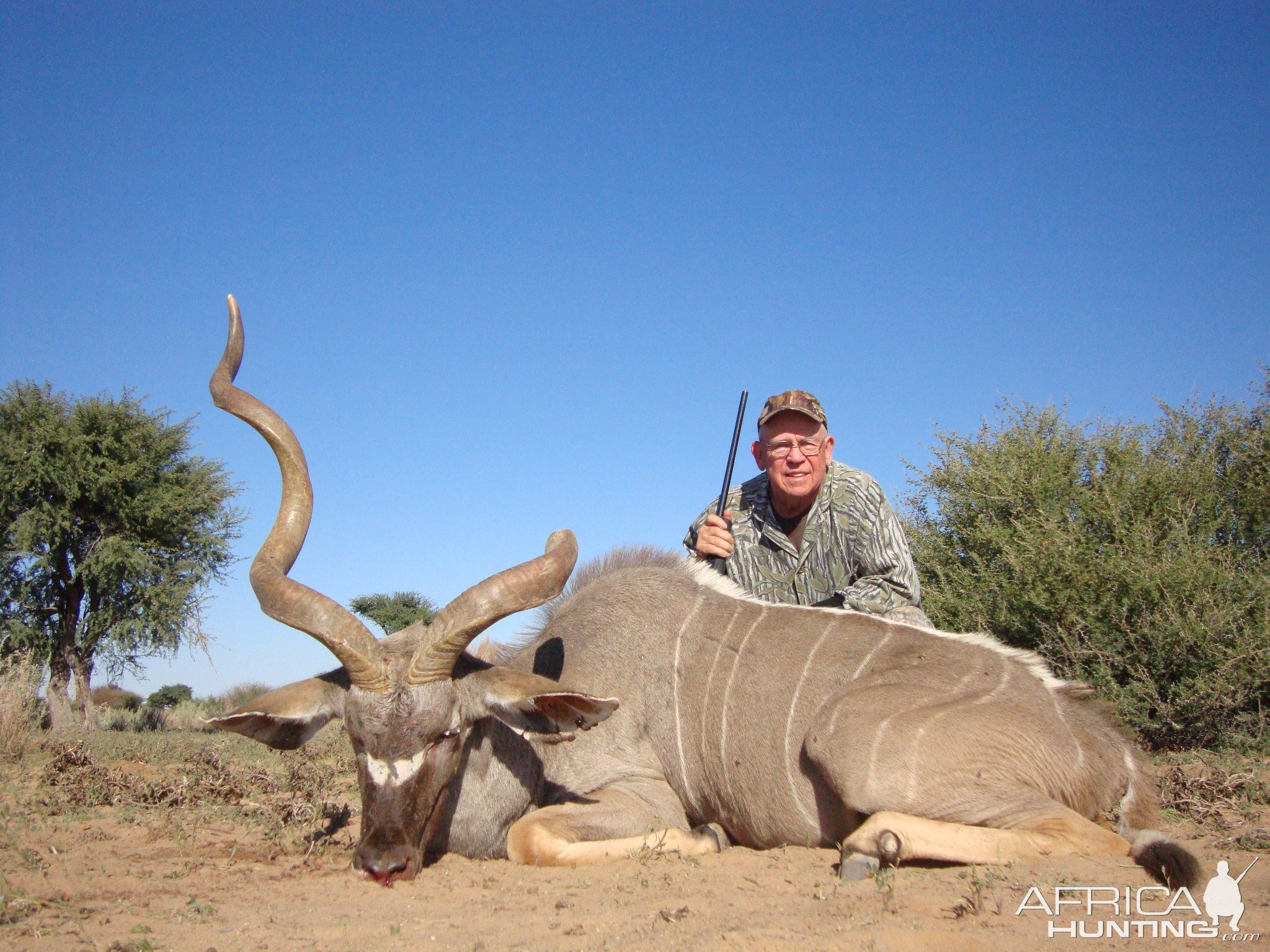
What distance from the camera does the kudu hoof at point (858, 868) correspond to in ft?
10.4

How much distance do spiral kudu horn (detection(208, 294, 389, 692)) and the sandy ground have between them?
77 centimetres

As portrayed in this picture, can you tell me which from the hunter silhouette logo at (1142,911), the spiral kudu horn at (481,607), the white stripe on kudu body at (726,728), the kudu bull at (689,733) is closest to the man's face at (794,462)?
the kudu bull at (689,733)

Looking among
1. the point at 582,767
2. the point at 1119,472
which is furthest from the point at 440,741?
the point at 1119,472

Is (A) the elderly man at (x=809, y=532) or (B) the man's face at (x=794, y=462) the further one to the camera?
(B) the man's face at (x=794, y=462)

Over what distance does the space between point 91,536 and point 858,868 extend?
11776mm

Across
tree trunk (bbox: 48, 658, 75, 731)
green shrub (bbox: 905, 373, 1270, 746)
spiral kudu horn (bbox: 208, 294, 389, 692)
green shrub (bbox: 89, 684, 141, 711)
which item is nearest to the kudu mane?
spiral kudu horn (bbox: 208, 294, 389, 692)

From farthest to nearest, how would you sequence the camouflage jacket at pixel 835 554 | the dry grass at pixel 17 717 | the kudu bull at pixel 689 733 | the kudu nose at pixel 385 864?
the dry grass at pixel 17 717 → the camouflage jacket at pixel 835 554 → the kudu bull at pixel 689 733 → the kudu nose at pixel 385 864

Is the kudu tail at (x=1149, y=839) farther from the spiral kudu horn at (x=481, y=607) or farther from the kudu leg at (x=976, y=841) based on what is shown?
the spiral kudu horn at (x=481, y=607)

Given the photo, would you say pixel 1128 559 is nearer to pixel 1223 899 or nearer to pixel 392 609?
pixel 1223 899

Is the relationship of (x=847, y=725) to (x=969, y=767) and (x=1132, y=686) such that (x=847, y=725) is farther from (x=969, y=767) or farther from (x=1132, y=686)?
(x=1132, y=686)

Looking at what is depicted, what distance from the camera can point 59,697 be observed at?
1163 cm

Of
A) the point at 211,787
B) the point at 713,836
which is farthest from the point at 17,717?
the point at 713,836

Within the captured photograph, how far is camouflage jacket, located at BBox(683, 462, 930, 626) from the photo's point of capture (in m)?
5.13

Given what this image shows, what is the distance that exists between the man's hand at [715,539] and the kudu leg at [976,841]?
2426mm
